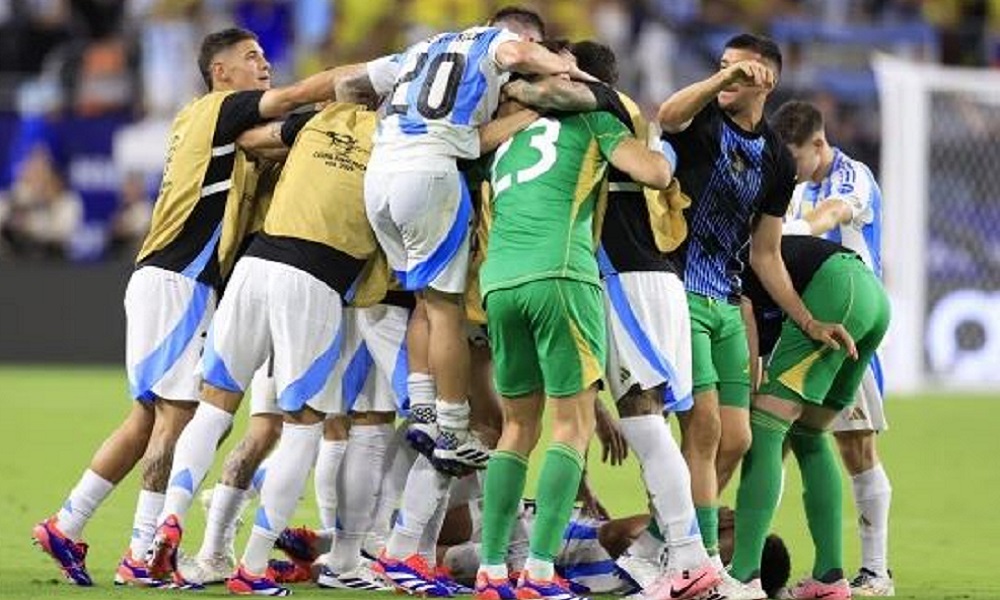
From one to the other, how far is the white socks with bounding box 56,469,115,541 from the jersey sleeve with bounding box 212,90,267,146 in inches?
57.2

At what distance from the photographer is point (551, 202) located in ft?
26.9

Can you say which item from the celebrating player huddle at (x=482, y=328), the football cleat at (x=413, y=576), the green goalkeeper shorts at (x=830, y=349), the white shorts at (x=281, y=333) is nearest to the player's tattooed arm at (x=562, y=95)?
the celebrating player huddle at (x=482, y=328)

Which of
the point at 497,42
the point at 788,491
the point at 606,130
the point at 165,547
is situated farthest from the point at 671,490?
the point at 788,491

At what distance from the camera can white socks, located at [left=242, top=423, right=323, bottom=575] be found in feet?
28.0

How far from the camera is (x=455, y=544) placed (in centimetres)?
934

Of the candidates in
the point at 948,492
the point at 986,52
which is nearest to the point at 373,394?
the point at 948,492

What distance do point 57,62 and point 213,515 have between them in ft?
47.1

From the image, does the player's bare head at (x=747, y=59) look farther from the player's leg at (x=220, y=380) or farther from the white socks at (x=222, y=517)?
the white socks at (x=222, y=517)

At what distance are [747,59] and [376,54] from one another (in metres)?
13.0

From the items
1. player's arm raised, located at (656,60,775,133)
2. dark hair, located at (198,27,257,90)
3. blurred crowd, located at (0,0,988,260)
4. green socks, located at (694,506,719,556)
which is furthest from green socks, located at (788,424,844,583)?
blurred crowd, located at (0,0,988,260)

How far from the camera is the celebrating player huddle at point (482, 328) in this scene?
27.0 ft

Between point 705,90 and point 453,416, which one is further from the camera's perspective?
point 453,416

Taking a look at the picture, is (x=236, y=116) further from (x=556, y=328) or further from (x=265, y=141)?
(x=556, y=328)

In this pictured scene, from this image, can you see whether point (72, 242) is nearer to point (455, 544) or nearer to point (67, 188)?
point (67, 188)
